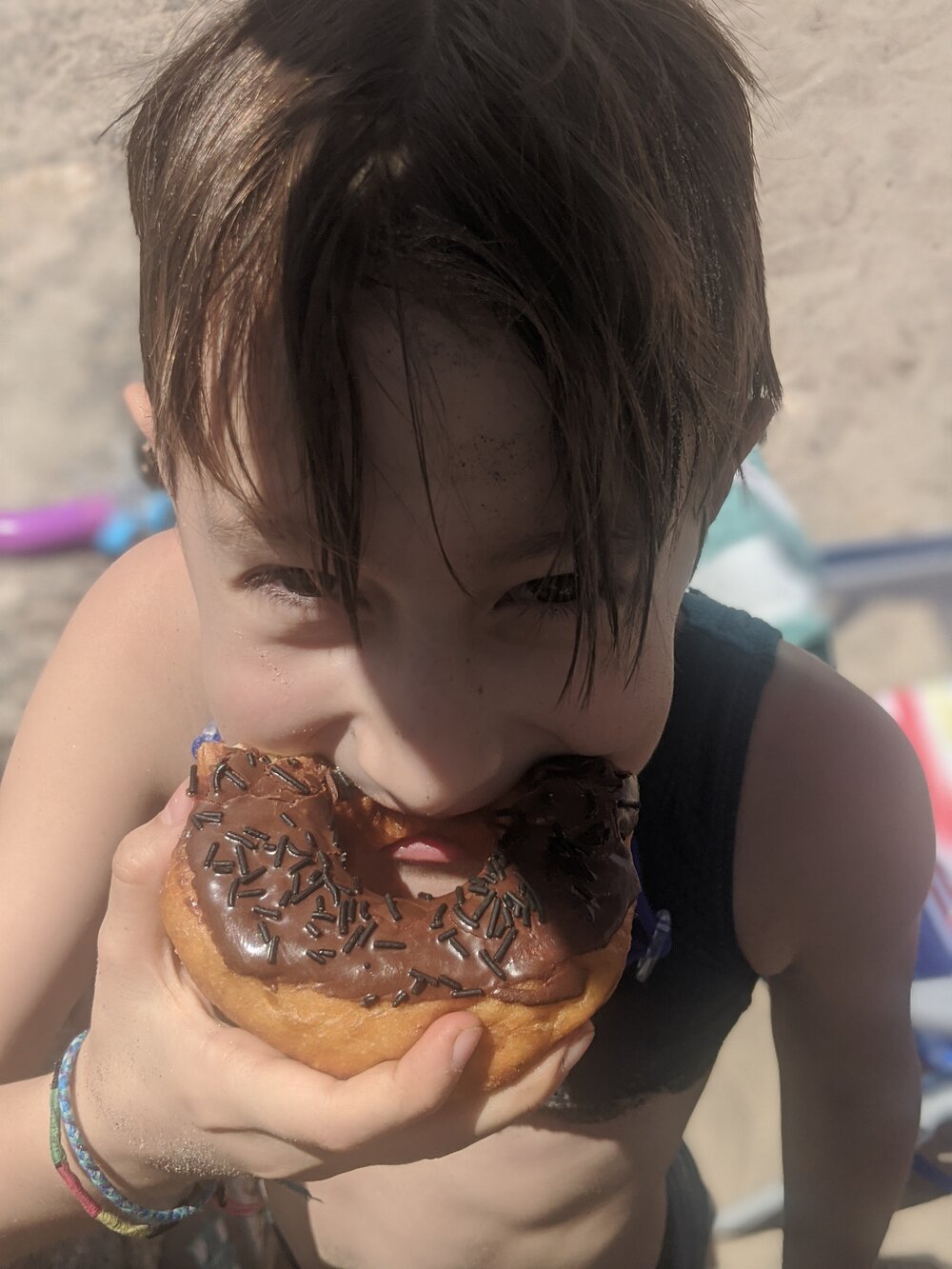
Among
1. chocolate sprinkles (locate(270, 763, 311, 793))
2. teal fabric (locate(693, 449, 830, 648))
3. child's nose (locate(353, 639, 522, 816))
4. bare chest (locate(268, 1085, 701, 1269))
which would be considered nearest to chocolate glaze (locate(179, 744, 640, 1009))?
chocolate sprinkles (locate(270, 763, 311, 793))

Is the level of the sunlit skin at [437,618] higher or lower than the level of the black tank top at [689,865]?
higher

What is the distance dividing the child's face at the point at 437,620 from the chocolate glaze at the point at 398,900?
53mm

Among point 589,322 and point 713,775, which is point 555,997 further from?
→ point 589,322

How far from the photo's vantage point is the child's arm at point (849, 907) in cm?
186

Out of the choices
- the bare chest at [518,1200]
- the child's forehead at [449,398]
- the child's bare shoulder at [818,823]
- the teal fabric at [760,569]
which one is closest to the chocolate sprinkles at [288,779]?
the child's forehead at [449,398]

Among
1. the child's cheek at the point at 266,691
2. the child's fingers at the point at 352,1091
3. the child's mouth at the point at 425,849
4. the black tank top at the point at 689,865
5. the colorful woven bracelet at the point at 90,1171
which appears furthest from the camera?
the black tank top at the point at 689,865

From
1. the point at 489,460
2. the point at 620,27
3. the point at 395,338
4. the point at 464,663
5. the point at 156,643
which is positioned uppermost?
the point at 620,27

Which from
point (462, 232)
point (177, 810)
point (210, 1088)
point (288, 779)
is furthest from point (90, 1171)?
point (462, 232)

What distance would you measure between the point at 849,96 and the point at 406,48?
16.9 ft

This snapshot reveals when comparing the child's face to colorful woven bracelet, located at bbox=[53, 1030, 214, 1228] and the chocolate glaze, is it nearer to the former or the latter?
the chocolate glaze

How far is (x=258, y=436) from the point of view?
1.15 meters

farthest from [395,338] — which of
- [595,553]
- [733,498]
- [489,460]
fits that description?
[733,498]

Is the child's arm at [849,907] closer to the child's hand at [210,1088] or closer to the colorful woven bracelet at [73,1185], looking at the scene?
the child's hand at [210,1088]

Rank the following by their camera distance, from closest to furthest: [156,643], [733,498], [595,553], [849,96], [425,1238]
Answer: [595,553] < [156,643] < [425,1238] < [733,498] < [849,96]
